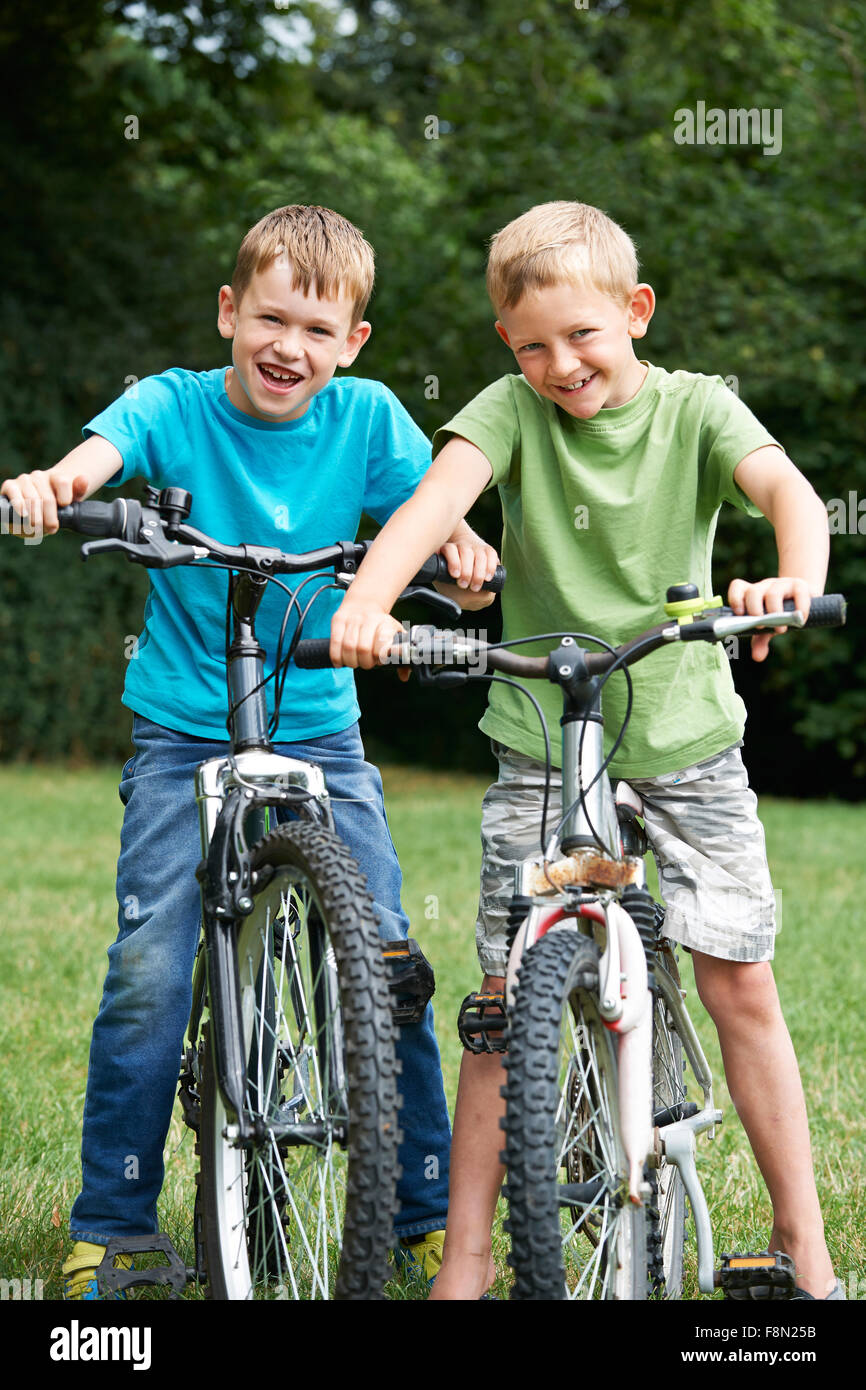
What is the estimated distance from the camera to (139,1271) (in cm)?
259

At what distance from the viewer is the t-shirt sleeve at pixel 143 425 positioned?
2.54 meters

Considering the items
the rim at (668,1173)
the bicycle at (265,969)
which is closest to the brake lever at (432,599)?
the bicycle at (265,969)

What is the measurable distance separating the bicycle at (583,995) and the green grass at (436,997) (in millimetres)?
835

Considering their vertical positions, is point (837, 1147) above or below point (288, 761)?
below

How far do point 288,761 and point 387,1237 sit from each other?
2.39 ft

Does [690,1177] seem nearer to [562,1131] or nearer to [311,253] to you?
[562,1131]

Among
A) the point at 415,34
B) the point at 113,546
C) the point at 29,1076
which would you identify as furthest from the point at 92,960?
the point at 415,34

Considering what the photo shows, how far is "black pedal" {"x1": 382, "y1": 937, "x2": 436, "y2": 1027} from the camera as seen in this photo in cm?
252

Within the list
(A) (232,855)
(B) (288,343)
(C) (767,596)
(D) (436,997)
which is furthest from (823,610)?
(D) (436,997)

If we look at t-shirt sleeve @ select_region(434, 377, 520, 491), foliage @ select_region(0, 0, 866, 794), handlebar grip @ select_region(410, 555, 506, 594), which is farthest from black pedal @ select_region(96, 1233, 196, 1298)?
foliage @ select_region(0, 0, 866, 794)

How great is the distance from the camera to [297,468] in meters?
2.71

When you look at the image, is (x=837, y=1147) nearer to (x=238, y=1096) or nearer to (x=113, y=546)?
(x=238, y=1096)

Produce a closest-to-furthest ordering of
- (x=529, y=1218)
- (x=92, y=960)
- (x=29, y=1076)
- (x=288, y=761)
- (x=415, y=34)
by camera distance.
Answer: (x=529, y=1218) < (x=288, y=761) < (x=29, y=1076) < (x=92, y=960) < (x=415, y=34)

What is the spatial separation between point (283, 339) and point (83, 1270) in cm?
166
